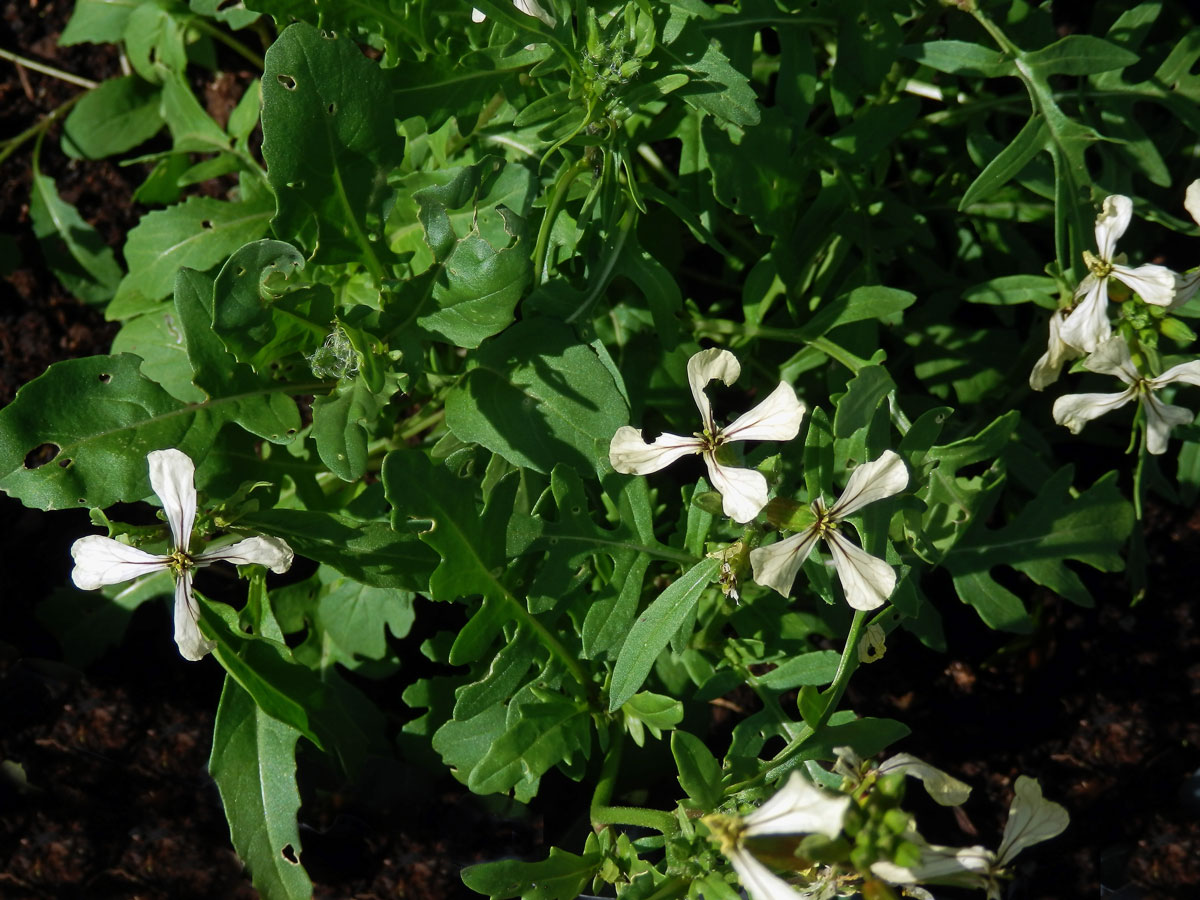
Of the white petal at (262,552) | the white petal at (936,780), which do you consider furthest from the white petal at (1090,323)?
the white petal at (262,552)

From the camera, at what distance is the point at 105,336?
2586mm

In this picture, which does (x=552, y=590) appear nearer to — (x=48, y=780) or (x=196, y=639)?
(x=196, y=639)

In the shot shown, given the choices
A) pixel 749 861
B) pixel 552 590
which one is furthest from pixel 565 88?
pixel 749 861

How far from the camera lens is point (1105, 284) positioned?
1632 millimetres

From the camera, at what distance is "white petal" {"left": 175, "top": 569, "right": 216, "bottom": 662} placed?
→ 1.43 m

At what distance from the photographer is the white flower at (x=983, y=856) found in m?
1.20

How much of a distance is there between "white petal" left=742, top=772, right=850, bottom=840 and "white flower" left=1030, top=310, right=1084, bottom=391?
0.85 m

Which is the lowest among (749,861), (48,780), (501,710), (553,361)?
(48,780)

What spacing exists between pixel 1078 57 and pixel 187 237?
5.52ft

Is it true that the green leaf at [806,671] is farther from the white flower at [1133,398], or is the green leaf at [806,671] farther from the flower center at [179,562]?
the flower center at [179,562]

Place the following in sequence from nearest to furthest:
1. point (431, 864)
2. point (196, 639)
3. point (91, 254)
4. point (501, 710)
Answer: point (196, 639) → point (501, 710) → point (431, 864) → point (91, 254)

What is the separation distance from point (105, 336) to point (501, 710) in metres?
1.57

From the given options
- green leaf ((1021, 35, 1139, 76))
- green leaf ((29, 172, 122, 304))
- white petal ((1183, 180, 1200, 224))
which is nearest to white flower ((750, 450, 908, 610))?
white petal ((1183, 180, 1200, 224))

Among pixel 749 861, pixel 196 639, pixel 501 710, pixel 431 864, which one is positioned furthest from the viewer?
pixel 431 864
